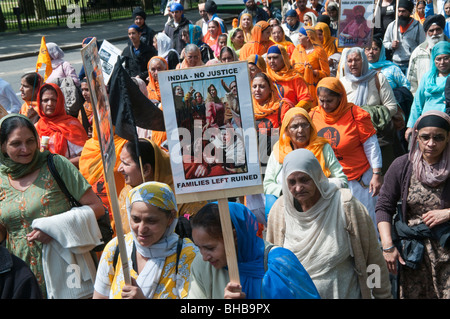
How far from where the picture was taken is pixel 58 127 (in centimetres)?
646

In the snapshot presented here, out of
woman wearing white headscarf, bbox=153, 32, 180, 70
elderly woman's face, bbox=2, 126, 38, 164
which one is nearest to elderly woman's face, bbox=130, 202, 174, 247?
elderly woman's face, bbox=2, 126, 38, 164

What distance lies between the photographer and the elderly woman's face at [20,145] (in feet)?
13.5

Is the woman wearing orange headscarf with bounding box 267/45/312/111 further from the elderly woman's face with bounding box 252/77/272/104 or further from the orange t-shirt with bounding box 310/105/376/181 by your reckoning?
the orange t-shirt with bounding box 310/105/376/181

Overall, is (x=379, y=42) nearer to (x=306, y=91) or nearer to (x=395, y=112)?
(x=306, y=91)

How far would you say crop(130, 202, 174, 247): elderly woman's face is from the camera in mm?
3438

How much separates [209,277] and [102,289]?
66cm

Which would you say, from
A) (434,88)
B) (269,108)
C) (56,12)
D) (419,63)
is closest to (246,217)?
(269,108)

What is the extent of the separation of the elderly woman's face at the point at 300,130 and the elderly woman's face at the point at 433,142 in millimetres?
1232

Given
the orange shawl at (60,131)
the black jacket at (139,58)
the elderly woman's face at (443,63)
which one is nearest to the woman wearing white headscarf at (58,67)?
the black jacket at (139,58)

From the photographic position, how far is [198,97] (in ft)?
10.4

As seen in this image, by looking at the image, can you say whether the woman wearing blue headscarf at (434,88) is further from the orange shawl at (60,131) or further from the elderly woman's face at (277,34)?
the elderly woman's face at (277,34)

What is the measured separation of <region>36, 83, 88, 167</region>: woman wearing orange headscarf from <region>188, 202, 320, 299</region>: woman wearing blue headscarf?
3.30 meters

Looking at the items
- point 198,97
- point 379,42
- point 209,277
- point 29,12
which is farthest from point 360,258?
point 29,12

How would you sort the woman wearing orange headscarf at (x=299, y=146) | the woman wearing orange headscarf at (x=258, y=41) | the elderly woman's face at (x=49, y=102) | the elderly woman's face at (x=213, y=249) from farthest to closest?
the woman wearing orange headscarf at (x=258, y=41)
the elderly woman's face at (x=49, y=102)
the woman wearing orange headscarf at (x=299, y=146)
the elderly woman's face at (x=213, y=249)
